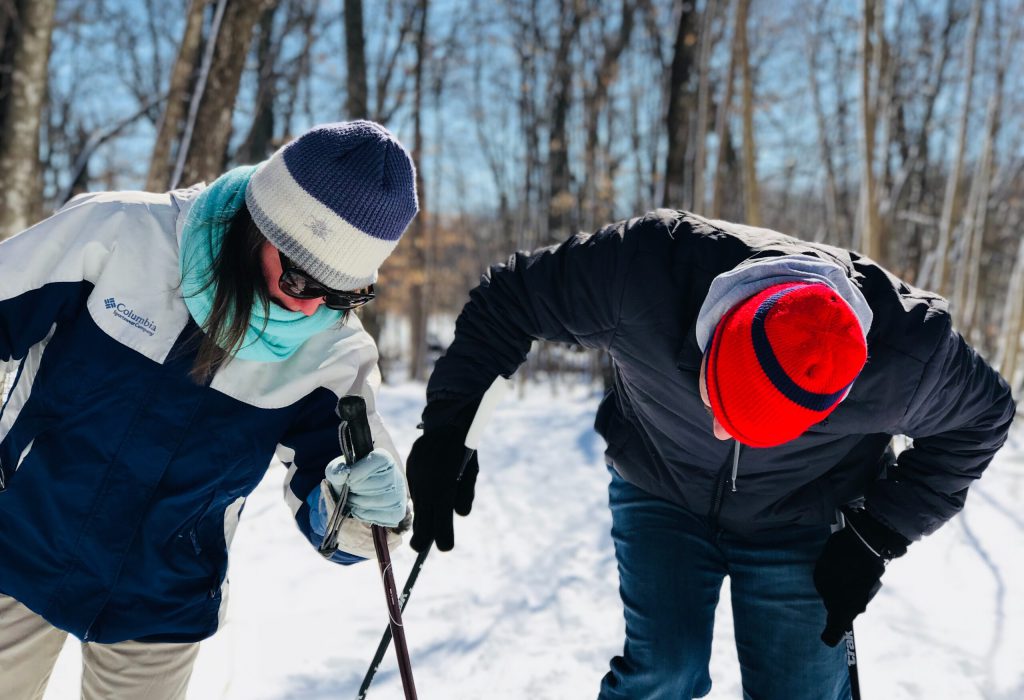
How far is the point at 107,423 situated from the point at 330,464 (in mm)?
485

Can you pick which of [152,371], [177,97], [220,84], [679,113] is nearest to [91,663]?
[152,371]

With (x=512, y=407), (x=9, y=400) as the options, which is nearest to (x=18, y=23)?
(x=9, y=400)

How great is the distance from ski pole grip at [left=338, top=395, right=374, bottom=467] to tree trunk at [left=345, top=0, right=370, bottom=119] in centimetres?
905

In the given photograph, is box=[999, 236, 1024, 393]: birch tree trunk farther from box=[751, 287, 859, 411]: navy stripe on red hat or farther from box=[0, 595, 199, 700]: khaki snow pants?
box=[0, 595, 199, 700]: khaki snow pants

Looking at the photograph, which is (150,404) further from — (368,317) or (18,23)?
(368,317)

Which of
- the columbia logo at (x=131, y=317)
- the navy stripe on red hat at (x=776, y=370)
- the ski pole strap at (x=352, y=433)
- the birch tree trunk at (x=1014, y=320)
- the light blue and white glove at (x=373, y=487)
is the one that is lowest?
the birch tree trunk at (x=1014, y=320)

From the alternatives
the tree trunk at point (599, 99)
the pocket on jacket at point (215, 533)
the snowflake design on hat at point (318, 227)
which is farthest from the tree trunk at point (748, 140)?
the tree trunk at point (599, 99)

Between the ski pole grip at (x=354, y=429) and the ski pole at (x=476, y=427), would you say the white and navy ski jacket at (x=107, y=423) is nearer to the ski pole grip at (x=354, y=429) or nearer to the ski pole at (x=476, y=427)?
the ski pole grip at (x=354, y=429)

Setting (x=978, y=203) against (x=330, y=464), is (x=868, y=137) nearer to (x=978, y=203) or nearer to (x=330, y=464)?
(x=330, y=464)

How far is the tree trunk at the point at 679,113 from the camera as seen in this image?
8.07 m

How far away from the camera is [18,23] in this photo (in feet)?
16.3

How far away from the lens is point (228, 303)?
1.58m

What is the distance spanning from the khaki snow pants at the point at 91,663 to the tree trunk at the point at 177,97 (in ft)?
16.0

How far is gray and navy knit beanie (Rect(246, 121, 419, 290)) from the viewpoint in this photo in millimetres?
1600
